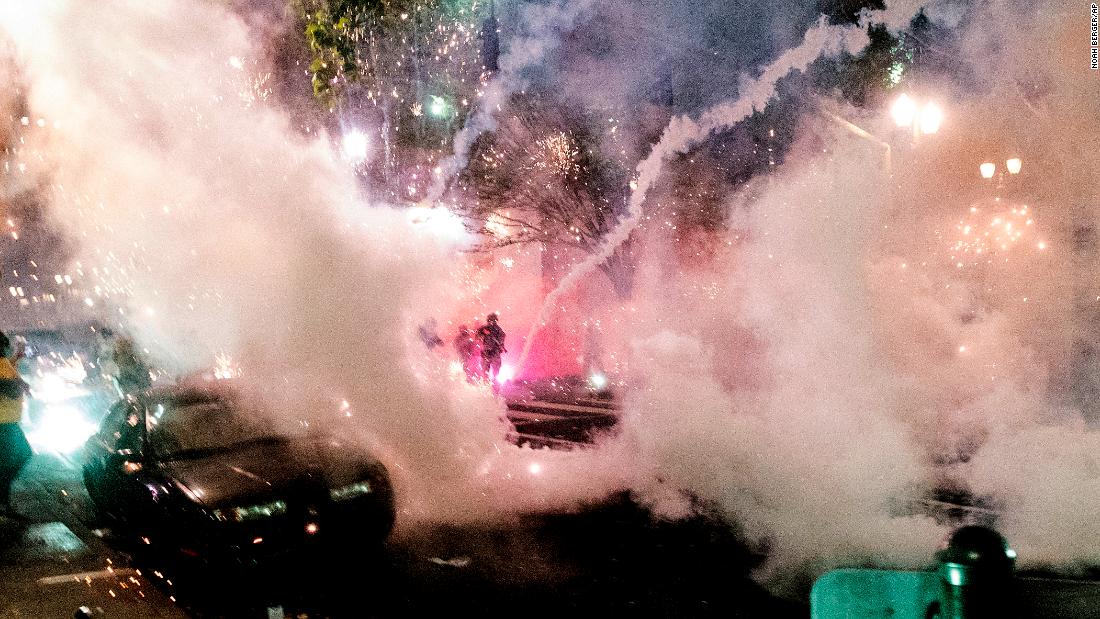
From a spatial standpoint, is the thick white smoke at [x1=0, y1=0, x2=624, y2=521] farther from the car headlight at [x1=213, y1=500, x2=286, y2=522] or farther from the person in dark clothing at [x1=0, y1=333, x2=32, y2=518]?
the car headlight at [x1=213, y1=500, x2=286, y2=522]

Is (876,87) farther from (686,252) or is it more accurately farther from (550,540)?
(550,540)

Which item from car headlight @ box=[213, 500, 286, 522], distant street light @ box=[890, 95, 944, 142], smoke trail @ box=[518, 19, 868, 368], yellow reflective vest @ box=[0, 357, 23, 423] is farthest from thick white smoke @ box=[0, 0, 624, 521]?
distant street light @ box=[890, 95, 944, 142]

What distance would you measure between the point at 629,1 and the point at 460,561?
9.41 metres

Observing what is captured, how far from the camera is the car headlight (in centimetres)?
429

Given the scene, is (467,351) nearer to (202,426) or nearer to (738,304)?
(738,304)

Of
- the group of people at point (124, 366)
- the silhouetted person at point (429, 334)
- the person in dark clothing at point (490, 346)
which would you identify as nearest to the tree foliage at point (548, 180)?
the person in dark clothing at point (490, 346)

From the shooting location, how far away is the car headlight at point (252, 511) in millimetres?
4285

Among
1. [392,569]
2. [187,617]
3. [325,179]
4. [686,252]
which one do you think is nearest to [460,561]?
[392,569]

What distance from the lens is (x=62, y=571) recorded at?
439 cm

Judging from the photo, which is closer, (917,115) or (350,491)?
(350,491)

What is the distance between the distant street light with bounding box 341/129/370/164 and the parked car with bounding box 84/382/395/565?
22.6 feet

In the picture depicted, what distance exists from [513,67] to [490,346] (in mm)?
5294

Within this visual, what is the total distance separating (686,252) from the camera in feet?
46.7

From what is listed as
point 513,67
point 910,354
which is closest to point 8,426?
point 910,354
